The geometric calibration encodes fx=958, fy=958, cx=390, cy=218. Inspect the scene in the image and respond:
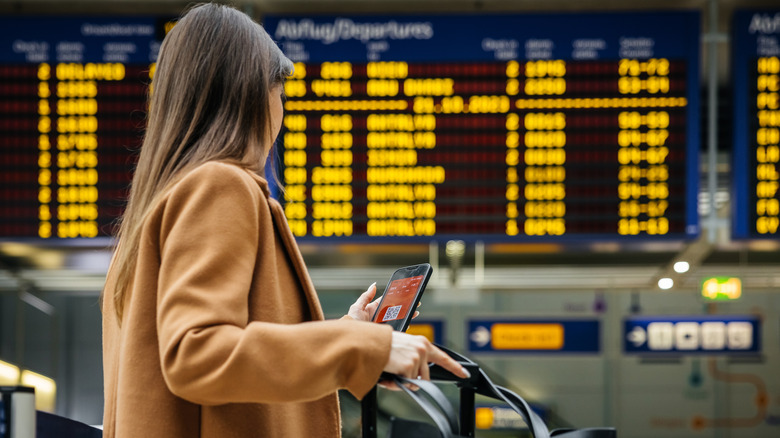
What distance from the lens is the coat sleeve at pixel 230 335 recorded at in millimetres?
1146

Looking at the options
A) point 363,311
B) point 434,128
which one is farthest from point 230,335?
point 434,128

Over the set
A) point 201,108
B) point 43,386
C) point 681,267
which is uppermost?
point 201,108

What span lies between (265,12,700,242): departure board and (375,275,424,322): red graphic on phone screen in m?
3.54

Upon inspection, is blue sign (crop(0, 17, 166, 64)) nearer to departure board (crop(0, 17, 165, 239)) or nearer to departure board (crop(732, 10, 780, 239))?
departure board (crop(0, 17, 165, 239))

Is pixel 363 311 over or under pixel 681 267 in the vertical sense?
over

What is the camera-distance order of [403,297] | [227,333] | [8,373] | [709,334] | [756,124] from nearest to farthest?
[227,333], [403,297], [756,124], [709,334], [8,373]

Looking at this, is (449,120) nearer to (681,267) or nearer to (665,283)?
(681,267)

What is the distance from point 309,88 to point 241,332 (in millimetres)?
4036

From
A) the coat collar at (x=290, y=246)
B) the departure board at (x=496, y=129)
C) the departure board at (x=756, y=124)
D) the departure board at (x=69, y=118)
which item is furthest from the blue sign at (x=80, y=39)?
the coat collar at (x=290, y=246)

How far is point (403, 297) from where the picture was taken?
142 centimetres

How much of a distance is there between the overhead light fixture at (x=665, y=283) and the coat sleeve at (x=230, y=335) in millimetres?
6758

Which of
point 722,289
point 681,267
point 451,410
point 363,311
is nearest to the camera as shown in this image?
point 451,410

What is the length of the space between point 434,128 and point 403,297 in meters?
3.71

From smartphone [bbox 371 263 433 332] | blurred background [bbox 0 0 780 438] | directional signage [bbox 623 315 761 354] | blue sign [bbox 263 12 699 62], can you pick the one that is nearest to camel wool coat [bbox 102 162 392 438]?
smartphone [bbox 371 263 433 332]
